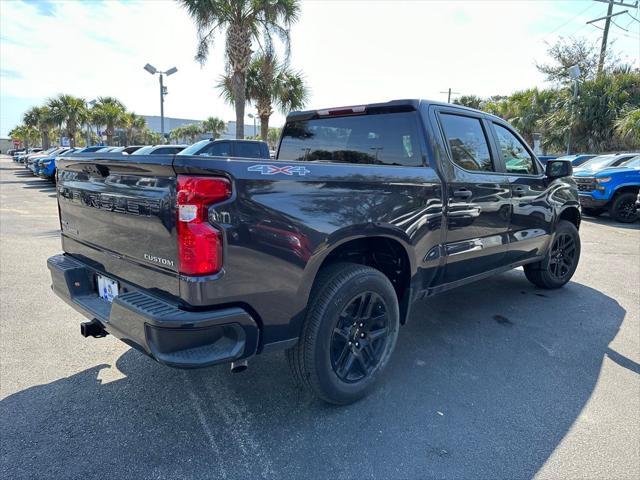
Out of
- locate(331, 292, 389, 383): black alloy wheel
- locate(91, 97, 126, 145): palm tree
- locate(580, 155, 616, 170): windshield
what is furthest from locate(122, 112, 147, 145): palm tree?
locate(331, 292, 389, 383): black alloy wheel

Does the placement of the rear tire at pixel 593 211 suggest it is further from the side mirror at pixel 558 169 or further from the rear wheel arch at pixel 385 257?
the rear wheel arch at pixel 385 257

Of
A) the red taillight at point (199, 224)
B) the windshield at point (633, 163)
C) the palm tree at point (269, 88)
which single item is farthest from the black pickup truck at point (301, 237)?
the palm tree at point (269, 88)

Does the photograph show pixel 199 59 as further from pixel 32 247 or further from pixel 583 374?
pixel 583 374

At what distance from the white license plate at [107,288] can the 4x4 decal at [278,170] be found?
118cm

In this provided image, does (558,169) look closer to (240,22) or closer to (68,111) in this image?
(240,22)

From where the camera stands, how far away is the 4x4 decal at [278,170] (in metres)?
2.19

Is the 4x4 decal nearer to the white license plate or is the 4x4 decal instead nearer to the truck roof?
the white license plate

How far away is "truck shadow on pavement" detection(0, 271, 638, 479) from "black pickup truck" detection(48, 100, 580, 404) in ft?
1.09

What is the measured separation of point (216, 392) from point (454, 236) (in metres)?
2.14

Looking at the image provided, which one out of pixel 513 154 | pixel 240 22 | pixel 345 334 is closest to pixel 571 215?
pixel 513 154

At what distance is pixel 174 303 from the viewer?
2.18 metres

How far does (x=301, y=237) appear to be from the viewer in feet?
7.82

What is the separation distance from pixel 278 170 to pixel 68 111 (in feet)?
140

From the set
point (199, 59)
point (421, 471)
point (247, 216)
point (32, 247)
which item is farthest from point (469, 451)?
point (199, 59)
